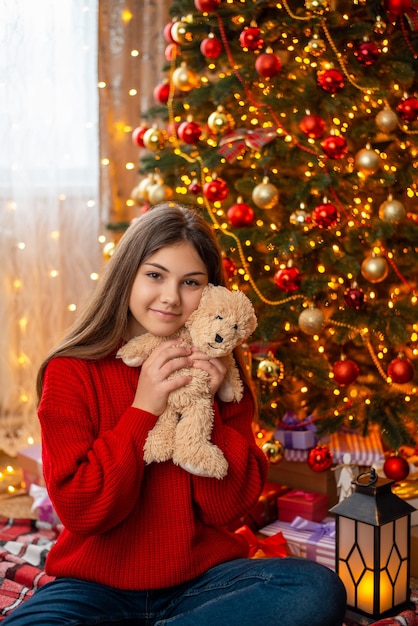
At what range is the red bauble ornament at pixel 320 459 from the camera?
7.18 feet

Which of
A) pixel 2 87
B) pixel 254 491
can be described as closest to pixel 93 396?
pixel 254 491

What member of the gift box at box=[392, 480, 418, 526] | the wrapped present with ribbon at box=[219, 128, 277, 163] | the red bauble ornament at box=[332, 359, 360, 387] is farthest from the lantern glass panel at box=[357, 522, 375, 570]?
the wrapped present with ribbon at box=[219, 128, 277, 163]

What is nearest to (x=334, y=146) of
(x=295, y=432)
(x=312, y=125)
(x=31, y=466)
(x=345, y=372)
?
(x=312, y=125)

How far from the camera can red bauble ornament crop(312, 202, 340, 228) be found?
2084 millimetres

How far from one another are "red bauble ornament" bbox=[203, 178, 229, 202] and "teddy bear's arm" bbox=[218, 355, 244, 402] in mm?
856

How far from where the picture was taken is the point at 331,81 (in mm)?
2068

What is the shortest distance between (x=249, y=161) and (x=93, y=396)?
1.32 m

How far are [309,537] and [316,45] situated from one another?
1.42 m

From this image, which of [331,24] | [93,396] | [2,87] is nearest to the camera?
[93,396]

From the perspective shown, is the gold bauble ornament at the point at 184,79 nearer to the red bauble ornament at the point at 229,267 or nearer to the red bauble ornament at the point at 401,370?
the red bauble ornament at the point at 229,267

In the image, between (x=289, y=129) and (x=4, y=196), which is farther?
(x=4, y=196)

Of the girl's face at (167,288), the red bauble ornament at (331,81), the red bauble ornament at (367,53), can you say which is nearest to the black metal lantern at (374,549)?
the girl's face at (167,288)

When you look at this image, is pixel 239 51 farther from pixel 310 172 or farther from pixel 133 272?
pixel 133 272

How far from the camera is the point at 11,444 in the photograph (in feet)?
9.63
